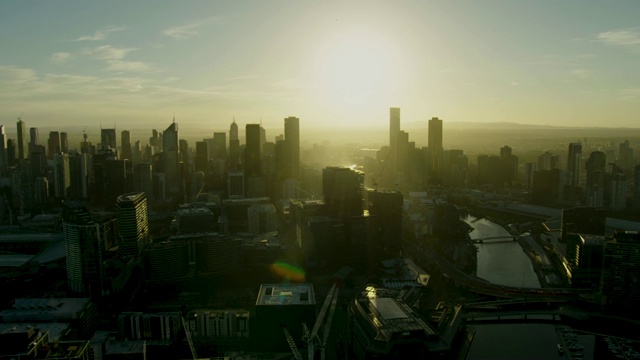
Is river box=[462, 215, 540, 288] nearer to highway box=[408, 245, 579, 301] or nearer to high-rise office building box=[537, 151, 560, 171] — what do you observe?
highway box=[408, 245, 579, 301]

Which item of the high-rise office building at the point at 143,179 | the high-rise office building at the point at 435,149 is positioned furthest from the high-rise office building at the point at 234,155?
the high-rise office building at the point at 435,149

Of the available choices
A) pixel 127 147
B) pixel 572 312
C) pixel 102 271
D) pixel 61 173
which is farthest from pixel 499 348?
pixel 127 147

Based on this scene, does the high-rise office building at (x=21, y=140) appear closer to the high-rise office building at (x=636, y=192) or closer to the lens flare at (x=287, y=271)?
the lens flare at (x=287, y=271)

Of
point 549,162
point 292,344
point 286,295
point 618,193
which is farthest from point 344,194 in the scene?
point 549,162

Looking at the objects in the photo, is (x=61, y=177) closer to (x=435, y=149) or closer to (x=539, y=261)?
(x=435, y=149)

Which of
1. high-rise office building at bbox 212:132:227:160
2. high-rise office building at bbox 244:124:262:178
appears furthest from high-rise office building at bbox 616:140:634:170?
high-rise office building at bbox 212:132:227:160
